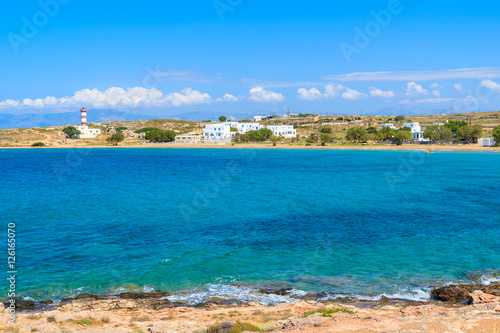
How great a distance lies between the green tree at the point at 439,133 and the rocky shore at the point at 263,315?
463 feet

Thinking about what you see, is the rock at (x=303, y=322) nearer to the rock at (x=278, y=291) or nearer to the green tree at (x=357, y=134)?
the rock at (x=278, y=291)

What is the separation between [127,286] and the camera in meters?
22.3

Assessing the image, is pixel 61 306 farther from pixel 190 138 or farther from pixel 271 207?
pixel 190 138

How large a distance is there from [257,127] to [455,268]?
175 metres

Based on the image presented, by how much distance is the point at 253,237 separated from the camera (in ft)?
106

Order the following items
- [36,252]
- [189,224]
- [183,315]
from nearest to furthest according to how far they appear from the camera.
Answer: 1. [183,315]
2. [36,252]
3. [189,224]

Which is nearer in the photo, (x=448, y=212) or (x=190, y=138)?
(x=448, y=212)

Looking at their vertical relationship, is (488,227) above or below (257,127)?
below

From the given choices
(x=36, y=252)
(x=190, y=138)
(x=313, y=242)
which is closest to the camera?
(x=36, y=252)

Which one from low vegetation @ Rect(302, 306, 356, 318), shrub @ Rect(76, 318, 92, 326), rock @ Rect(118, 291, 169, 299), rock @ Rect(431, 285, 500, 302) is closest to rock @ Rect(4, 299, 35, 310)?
rock @ Rect(118, 291, 169, 299)

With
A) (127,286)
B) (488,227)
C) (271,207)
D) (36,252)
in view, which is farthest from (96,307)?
(488,227)

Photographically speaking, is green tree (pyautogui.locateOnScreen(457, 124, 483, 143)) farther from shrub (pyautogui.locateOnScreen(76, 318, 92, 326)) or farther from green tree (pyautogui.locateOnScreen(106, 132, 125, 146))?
shrub (pyautogui.locateOnScreen(76, 318, 92, 326))

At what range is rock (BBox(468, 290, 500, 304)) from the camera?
1875 centimetres

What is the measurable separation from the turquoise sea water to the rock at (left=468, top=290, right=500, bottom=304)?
2.20 m
